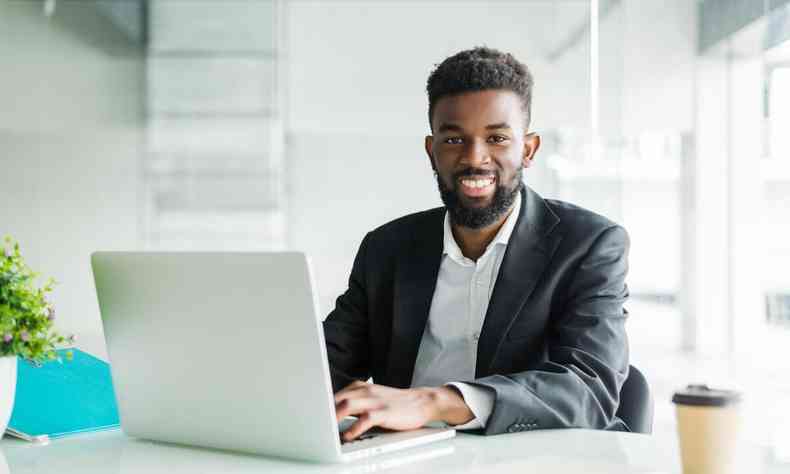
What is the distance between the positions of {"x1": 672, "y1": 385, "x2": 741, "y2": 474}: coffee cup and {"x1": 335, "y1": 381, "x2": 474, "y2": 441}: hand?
433 mm

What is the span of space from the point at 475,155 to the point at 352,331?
0.47 metres

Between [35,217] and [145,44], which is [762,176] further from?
[35,217]

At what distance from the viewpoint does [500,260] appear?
1993 millimetres

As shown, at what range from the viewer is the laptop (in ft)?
3.86

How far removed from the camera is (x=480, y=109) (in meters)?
1.96

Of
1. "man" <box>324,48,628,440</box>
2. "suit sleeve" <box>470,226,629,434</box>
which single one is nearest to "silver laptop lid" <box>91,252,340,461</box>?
"suit sleeve" <box>470,226,629,434</box>

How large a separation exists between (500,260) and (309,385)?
0.89m

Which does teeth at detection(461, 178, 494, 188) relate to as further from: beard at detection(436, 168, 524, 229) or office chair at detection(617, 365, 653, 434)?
office chair at detection(617, 365, 653, 434)

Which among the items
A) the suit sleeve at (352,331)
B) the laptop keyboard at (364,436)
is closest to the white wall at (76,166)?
the suit sleeve at (352,331)

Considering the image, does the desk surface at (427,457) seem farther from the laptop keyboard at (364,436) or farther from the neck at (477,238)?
the neck at (477,238)

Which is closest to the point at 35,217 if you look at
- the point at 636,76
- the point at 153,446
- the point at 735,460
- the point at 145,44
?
the point at 145,44

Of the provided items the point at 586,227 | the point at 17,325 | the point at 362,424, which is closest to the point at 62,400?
the point at 17,325

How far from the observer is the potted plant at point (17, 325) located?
4.52 ft

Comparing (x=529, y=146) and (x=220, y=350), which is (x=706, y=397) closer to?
(x=220, y=350)
